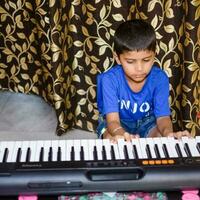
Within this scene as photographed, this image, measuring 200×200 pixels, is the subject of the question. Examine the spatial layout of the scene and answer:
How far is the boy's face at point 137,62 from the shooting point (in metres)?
1.71

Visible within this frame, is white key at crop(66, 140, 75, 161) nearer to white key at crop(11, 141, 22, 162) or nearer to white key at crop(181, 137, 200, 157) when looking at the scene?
white key at crop(11, 141, 22, 162)

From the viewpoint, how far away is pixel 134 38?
5.70 ft

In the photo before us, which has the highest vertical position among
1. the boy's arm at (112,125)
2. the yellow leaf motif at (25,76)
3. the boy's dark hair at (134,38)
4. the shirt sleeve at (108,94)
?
the boy's dark hair at (134,38)

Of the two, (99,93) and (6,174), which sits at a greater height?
(6,174)

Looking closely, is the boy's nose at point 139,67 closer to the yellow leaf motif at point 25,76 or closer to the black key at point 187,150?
the black key at point 187,150

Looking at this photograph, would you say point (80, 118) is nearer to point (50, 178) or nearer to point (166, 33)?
point (166, 33)

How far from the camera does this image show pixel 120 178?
112 centimetres

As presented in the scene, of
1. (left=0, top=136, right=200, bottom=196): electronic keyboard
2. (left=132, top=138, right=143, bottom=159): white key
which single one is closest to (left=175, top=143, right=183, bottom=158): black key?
(left=0, top=136, right=200, bottom=196): electronic keyboard

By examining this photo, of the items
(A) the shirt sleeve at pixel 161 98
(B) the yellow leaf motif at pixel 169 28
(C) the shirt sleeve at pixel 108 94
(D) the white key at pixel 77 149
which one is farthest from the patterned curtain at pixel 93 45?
(D) the white key at pixel 77 149

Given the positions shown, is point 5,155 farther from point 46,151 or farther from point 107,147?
point 107,147

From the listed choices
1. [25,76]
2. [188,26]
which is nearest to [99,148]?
[188,26]

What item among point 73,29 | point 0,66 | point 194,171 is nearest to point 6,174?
point 194,171

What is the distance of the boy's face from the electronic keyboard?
A: 0.52 meters

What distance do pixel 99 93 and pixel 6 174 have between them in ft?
2.99
